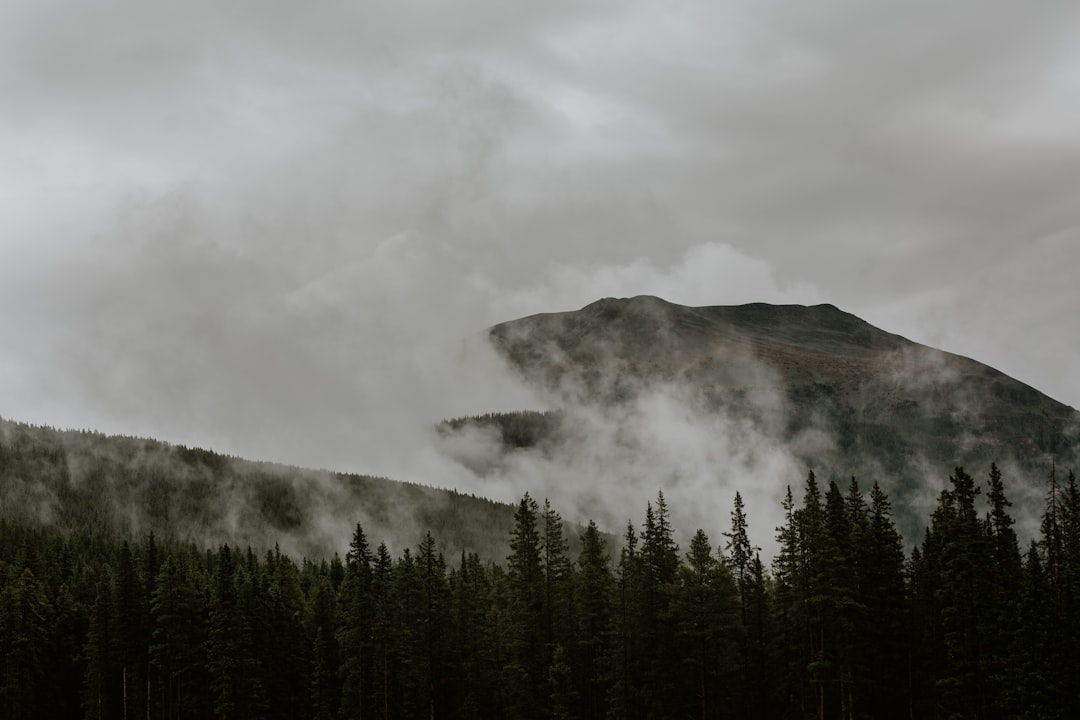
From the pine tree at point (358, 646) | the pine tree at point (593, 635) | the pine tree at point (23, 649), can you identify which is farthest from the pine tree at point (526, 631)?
the pine tree at point (23, 649)

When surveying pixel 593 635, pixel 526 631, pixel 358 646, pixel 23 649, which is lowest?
pixel 593 635

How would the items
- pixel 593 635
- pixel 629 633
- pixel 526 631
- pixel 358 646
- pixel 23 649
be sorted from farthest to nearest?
pixel 23 649 < pixel 358 646 < pixel 526 631 < pixel 593 635 < pixel 629 633

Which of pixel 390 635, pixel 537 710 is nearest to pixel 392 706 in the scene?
pixel 390 635

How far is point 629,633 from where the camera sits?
6838 centimetres

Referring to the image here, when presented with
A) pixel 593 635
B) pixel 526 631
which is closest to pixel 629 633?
pixel 593 635

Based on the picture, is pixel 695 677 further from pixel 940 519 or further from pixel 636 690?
pixel 940 519

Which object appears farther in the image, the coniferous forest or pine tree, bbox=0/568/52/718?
pine tree, bbox=0/568/52/718

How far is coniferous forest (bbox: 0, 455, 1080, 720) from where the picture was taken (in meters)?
58.6

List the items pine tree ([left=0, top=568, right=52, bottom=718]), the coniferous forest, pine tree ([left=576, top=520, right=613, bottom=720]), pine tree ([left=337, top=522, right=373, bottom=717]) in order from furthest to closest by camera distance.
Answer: pine tree ([left=0, top=568, right=52, bottom=718]), pine tree ([left=337, top=522, right=373, bottom=717]), pine tree ([left=576, top=520, right=613, bottom=720]), the coniferous forest

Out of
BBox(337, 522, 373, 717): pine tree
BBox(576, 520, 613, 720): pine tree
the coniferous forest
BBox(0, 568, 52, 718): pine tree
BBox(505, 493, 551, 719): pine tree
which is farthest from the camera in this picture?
BBox(0, 568, 52, 718): pine tree

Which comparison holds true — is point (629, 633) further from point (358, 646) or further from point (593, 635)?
point (358, 646)

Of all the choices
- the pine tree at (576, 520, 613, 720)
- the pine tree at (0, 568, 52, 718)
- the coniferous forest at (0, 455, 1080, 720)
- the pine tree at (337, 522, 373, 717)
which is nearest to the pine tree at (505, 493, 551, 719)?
the coniferous forest at (0, 455, 1080, 720)

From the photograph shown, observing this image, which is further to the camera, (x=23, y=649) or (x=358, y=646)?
(x=23, y=649)

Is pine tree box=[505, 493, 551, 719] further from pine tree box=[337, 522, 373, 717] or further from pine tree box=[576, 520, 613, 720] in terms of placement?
pine tree box=[337, 522, 373, 717]
